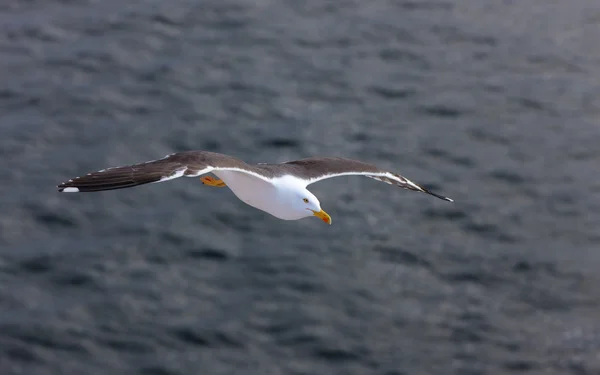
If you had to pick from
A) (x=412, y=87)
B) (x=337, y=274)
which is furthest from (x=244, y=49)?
(x=337, y=274)

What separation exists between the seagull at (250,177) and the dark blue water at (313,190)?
714cm

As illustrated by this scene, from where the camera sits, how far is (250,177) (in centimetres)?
1309

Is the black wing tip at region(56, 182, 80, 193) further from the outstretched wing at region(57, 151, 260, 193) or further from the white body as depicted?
the white body

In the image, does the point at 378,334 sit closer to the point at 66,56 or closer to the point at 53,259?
the point at 53,259

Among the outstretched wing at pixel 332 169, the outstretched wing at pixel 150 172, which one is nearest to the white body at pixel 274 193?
the outstretched wing at pixel 332 169

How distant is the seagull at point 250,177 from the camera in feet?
36.0

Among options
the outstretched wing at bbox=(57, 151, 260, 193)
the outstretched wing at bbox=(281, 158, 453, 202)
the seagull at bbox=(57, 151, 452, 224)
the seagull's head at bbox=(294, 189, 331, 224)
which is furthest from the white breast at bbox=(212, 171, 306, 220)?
the outstretched wing at bbox=(57, 151, 260, 193)

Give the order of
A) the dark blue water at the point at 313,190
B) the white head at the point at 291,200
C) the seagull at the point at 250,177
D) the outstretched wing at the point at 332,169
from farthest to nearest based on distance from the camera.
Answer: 1. the dark blue water at the point at 313,190
2. the outstretched wing at the point at 332,169
3. the white head at the point at 291,200
4. the seagull at the point at 250,177

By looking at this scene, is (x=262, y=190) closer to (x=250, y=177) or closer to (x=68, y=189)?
(x=250, y=177)

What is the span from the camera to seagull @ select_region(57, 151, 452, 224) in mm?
10984

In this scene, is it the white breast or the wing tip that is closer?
the wing tip

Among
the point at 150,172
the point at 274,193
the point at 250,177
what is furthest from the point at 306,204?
the point at 150,172

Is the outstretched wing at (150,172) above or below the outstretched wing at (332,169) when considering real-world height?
above

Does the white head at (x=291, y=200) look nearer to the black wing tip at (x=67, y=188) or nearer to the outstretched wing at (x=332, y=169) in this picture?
the outstretched wing at (x=332, y=169)
